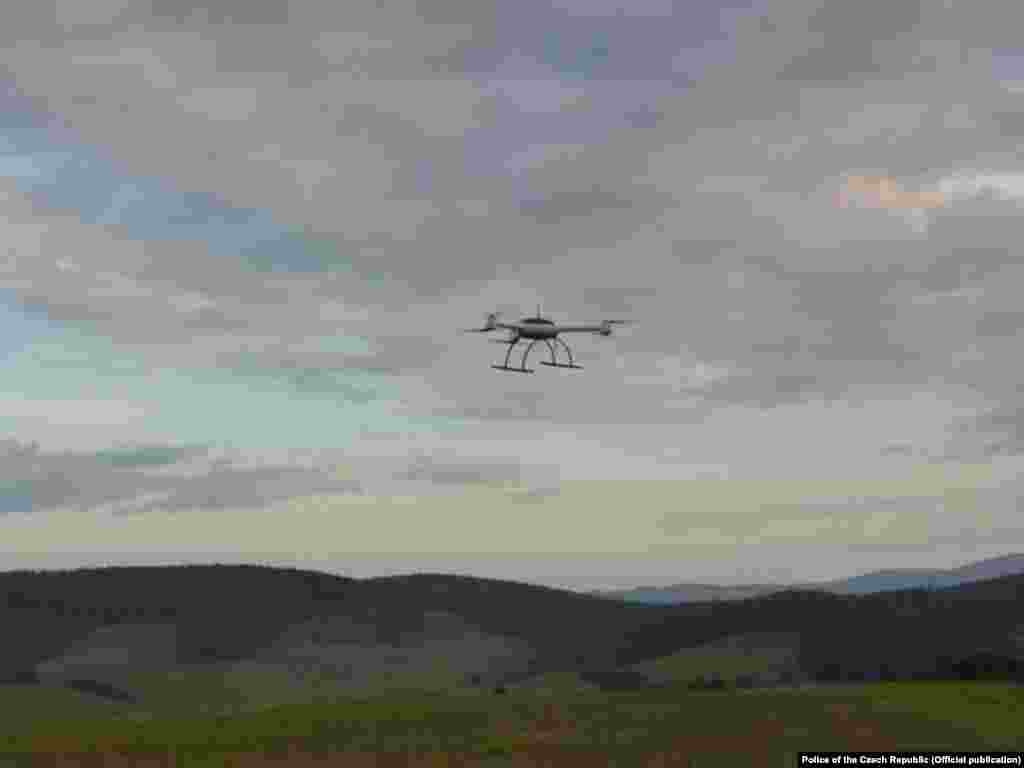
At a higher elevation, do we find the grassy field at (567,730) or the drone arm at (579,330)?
the drone arm at (579,330)
